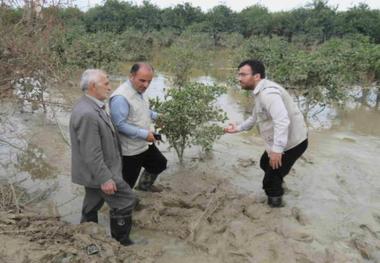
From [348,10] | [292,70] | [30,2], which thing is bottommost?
[292,70]

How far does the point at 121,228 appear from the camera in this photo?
3.51m

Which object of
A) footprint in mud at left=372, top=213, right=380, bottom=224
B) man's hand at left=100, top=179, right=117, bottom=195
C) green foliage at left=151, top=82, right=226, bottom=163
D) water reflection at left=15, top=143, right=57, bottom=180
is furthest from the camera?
water reflection at left=15, top=143, right=57, bottom=180

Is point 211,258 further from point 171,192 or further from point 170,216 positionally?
point 171,192

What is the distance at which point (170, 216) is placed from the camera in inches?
171

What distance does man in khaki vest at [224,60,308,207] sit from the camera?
389 centimetres

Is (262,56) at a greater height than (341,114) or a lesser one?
greater

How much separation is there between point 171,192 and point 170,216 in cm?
64

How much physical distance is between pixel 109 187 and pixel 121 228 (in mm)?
520

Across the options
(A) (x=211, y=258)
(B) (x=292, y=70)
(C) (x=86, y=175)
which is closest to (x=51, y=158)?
(C) (x=86, y=175)

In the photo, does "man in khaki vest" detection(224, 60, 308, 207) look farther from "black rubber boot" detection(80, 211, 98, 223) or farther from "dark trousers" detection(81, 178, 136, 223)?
"black rubber boot" detection(80, 211, 98, 223)

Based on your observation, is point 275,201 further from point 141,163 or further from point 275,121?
point 141,163

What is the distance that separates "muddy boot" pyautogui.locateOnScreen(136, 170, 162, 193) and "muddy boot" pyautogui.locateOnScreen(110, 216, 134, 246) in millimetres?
1251

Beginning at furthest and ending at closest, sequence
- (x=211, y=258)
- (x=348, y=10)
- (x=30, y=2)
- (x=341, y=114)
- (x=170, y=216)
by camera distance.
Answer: (x=348, y=10) < (x=341, y=114) < (x=30, y=2) < (x=170, y=216) < (x=211, y=258)

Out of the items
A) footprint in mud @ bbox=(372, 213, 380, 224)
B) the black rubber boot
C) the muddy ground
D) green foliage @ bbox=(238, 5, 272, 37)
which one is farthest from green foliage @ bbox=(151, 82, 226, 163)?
green foliage @ bbox=(238, 5, 272, 37)
